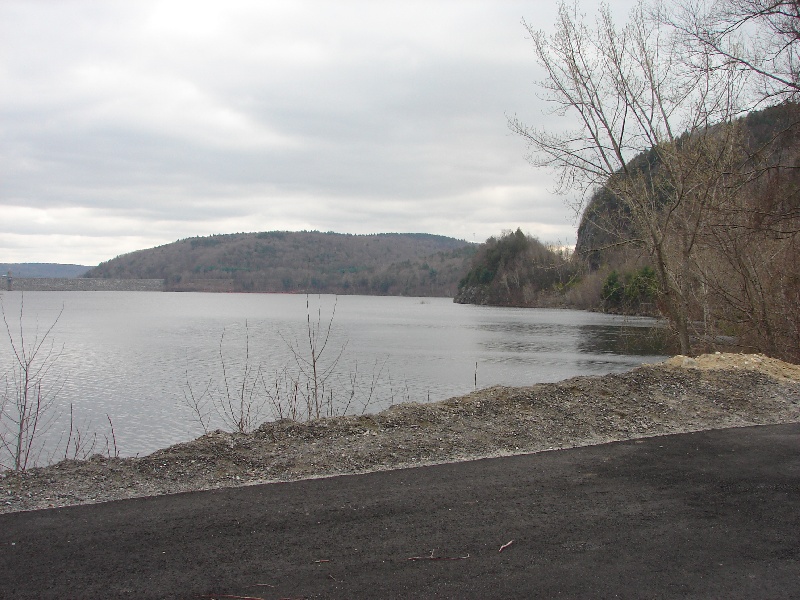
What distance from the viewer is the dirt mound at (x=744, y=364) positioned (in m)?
12.3

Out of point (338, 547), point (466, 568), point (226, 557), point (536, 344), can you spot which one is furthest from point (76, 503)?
point (536, 344)

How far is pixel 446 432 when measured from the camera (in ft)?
26.8

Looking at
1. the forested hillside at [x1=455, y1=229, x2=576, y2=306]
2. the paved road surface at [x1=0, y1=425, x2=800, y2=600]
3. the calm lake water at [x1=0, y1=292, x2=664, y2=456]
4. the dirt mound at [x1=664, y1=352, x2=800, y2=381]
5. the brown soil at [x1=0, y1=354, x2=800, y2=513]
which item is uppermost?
the forested hillside at [x1=455, y1=229, x2=576, y2=306]

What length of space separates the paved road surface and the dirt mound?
6.23m

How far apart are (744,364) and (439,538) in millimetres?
10011

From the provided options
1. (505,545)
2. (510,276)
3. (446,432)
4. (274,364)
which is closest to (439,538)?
(505,545)

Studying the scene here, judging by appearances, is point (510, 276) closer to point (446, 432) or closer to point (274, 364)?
point (274, 364)

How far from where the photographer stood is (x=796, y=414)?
385 inches

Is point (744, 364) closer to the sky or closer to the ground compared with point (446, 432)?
closer to the sky

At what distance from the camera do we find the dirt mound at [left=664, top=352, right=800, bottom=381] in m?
12.3

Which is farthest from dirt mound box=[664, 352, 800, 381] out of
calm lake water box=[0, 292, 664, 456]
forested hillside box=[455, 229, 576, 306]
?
forested hillside box=[455, 229, 576, 306]

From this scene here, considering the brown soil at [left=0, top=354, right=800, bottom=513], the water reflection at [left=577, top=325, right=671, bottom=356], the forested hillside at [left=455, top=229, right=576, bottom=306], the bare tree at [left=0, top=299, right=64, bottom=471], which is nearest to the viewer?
the brown soil at [left=0, top=354, right=800, bottom=513]

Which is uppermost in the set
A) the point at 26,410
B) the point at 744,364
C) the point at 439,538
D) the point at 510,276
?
the point at 510,276

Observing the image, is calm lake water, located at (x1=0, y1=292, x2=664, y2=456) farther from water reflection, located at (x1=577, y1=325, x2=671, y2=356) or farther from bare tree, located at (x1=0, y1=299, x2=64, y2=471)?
bare tree, located at (x1=0, y1=299, x2=64, y2=471)
